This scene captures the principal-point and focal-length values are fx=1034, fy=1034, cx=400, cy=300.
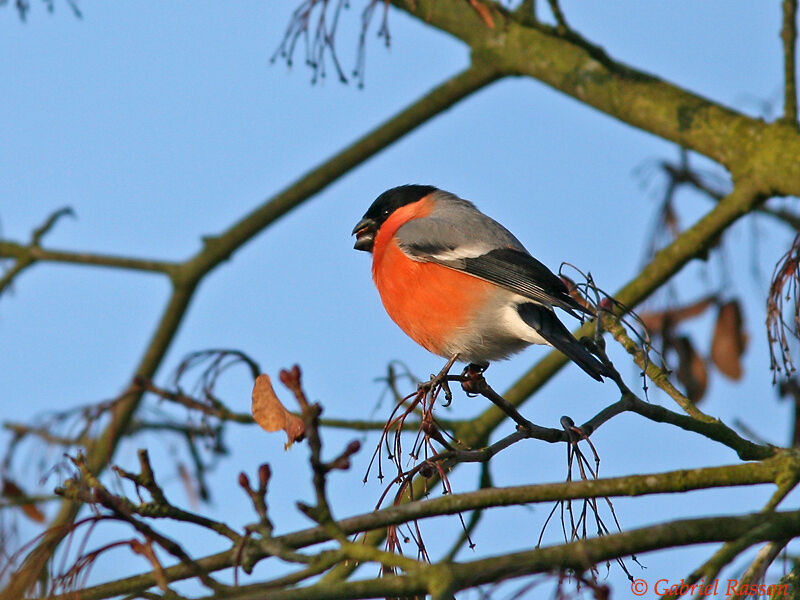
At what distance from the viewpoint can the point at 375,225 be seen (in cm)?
441

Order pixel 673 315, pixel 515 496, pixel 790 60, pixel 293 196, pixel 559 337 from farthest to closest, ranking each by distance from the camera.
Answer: pixel 293 196 < pixel 673 315 < pixel 790 60 < pixel 559 337 < pixel 515 496

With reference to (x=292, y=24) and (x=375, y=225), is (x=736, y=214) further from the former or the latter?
(x=292, y=24)

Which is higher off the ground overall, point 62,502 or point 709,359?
point 709,359

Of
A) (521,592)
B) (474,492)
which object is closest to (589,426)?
(474,492)

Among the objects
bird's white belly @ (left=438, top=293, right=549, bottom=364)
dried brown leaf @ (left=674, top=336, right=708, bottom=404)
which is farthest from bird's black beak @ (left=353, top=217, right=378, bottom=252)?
dried brown leaf @ (left=674, top=336, right=708, bottom=404)

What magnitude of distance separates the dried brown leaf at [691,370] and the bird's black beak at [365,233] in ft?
4.63

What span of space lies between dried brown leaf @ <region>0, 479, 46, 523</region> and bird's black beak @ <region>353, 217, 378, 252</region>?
5.58 ft

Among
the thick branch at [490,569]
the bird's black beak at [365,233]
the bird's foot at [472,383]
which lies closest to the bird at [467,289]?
the bird's black beak at [365,233]

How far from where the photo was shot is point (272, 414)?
1.80m

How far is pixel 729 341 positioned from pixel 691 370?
207mm

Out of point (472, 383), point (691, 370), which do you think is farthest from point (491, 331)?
point (691, 370)

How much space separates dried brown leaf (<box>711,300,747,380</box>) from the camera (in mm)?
4359

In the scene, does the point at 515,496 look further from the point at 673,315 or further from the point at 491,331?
the point at 673,315

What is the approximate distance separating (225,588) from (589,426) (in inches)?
38.7
